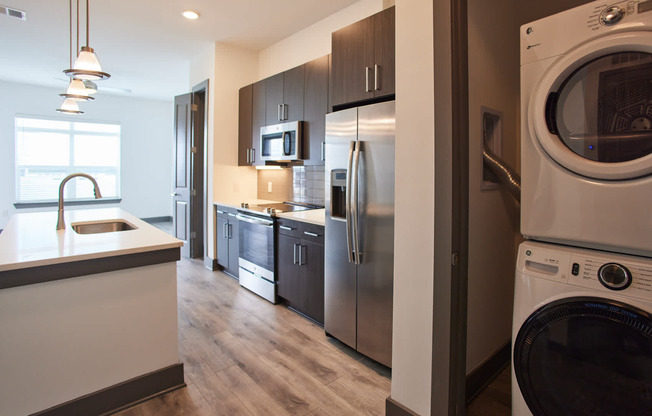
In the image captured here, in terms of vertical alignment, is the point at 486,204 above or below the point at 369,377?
above

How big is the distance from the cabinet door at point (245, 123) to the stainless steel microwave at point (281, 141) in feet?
1.38

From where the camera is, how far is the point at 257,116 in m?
4.21

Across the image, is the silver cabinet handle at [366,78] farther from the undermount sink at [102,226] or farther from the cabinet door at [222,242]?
the cabinet door at [222,242]

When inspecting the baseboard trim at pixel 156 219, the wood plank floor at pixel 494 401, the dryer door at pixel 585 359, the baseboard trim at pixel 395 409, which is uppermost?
the baseboard trim at pixel 156 219

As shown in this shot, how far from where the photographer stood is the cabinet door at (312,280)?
9.17ft

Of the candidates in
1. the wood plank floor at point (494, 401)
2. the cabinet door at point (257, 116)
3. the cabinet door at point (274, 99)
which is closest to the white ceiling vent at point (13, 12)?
the cabinet door at point (257, 116)

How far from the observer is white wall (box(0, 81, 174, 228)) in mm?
6484

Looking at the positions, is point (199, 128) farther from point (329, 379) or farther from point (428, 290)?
point (428, 290)

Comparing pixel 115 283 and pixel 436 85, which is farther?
pixel 115 283

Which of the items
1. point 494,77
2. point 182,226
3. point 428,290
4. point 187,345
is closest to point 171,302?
point 187,345

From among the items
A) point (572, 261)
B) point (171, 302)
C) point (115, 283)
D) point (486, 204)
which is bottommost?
point (171, 302)

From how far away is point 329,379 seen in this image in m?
2.14

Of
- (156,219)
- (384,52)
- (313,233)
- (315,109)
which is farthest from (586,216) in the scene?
(156,219)

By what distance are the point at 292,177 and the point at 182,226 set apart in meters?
2.08
